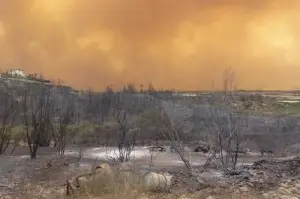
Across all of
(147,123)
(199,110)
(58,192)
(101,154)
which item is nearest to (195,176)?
(58,192)

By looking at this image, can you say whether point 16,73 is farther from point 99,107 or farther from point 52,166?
point 52,166

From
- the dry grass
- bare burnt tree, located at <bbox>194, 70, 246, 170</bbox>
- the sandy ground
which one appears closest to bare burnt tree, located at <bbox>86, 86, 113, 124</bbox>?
bare burnt tree, located at <bbox>194, 70, 246, 170</bbox>

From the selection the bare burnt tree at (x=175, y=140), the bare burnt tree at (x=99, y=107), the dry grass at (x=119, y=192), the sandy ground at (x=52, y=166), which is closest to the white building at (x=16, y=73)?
the bare burnt tree at (x=99, y=107)

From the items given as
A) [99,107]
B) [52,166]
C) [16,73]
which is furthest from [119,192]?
[16,73]

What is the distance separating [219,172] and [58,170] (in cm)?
500

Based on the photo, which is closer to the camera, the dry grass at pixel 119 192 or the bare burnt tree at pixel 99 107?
the dry grass at pixel 119 192

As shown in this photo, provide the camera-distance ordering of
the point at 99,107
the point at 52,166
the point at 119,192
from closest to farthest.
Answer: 1. the point at 119,192
2. the point at 52,166
3. the point at 99,107

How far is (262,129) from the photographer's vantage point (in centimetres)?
3641

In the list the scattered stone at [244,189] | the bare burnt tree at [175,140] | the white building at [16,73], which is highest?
the white building at [16,73]

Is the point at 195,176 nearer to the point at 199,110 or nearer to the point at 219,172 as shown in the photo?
the point at 219,172

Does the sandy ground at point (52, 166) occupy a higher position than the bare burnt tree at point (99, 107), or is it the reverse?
the bare burnt tree at point (99, 107)

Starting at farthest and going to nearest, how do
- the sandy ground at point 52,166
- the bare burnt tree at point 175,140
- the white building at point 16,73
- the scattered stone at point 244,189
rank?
the white building at point 16,73 < the bare burnt tree at point 175,140 < the sandy ground at point 52,166 < the scattered stone at point 244,189

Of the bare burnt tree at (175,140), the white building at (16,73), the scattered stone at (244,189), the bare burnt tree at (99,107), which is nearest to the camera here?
the scattered stone at (244,189)

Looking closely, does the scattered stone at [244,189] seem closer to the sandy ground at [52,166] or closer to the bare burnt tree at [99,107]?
the sandy ground at [52,166]
